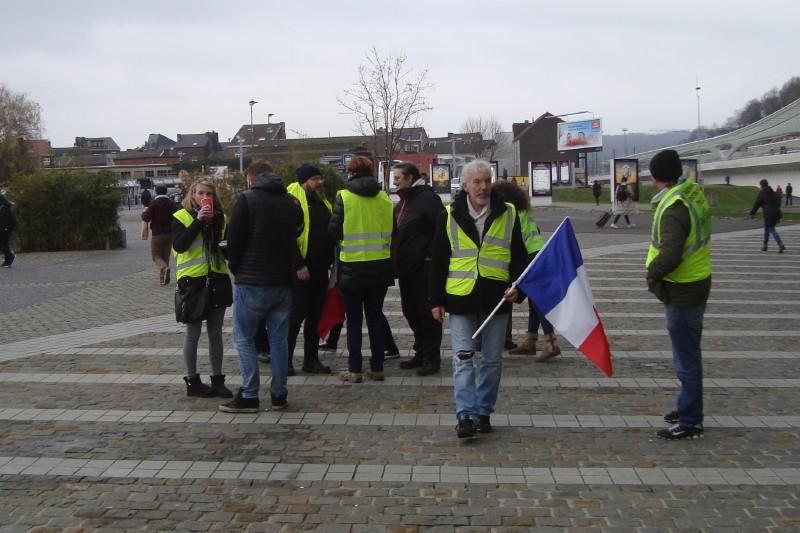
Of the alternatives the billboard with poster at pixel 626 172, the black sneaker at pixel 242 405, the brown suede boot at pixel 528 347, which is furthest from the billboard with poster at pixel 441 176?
the black sneaker at pixel 242 405

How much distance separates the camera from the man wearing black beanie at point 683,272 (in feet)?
19.9

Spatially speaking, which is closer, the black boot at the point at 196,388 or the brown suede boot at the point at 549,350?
the black boot at the point at 196,388

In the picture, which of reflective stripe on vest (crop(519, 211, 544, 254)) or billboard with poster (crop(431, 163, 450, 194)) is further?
billboard with poster (crop(431, 163, 450, 194))

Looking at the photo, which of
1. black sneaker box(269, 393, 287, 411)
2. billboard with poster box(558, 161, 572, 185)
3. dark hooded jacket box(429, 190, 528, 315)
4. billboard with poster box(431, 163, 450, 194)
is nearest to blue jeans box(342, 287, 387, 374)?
black sneaker box(269, 393, 287, 411)

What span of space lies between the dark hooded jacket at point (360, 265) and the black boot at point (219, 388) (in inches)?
52.5

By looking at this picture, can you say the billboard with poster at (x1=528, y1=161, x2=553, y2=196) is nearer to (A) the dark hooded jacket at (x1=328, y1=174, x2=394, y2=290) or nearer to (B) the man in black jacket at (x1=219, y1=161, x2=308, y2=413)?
(A) the dark hooded jacket at (x1=328, y1=174, x2=394, y2=290)

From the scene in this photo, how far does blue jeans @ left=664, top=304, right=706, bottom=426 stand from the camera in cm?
611

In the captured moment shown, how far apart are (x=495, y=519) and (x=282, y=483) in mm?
1407

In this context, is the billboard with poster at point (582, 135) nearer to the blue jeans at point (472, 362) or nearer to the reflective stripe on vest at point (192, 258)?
the reflective stripe on vest at point (192, 258)

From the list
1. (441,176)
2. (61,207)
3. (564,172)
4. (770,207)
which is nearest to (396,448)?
(770,207)

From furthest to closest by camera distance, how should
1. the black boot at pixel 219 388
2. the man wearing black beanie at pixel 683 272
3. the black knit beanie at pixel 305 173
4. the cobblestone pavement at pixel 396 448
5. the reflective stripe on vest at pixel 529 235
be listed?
the reflective stripe on vest at pixel 529 235 → the black knit beanie at pixel 305 173 → the black boot at pixel 219 388 → the man wearing black beanie at pixel 683 272 → the cobblestone pavement at pixel 396 448

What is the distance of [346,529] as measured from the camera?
185 inches

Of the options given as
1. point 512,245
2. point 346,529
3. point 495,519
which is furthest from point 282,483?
point 512,245

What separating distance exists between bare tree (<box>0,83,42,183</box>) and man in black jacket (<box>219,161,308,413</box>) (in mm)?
68678
